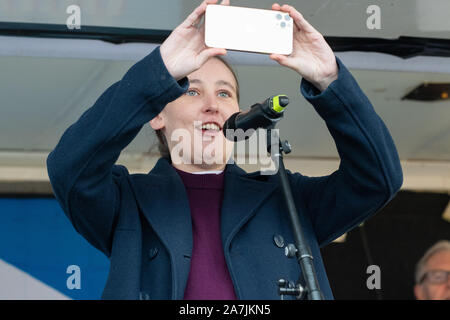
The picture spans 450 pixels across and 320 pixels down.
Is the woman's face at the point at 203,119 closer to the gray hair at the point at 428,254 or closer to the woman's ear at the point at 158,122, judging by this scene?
Answer: the woman's ear at the point at 158,122

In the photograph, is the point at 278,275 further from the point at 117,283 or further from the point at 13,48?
the point at 13,48

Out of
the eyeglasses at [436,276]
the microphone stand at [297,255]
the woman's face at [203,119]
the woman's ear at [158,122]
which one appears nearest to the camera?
the microphone stand at [297,255]

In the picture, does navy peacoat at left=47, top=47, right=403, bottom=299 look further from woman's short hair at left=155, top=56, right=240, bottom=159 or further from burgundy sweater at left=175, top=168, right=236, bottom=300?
woman's short hair at left=155, top=56, right=240, bottom=159

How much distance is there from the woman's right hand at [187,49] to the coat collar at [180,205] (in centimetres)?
26

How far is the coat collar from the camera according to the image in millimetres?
1183

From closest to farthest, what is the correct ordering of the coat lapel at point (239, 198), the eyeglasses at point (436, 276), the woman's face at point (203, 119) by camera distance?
1. the coat lapel at point (239, 198)
2. the woman's face at point (203, 119)
3. the eyeglasses at point (436, 276)

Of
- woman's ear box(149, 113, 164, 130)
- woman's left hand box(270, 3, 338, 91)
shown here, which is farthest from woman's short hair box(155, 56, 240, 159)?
woman's left hand box(270, 3, 338, 91)

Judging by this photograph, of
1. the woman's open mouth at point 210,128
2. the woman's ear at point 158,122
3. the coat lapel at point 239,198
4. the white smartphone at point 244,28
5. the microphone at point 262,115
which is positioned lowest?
the coat lapel at point 239,198

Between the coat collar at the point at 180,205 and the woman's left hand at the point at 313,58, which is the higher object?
the woman's left hand at the point at 313,58

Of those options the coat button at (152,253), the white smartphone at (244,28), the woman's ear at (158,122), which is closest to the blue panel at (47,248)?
the woman's ear at (158,122)

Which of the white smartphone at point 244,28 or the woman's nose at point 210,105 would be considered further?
the woman's nose at point 210,105

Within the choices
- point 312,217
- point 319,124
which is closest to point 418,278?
point 319,124

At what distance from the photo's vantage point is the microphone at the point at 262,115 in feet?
3.51

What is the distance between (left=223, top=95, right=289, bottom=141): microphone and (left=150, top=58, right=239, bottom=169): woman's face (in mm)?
215
